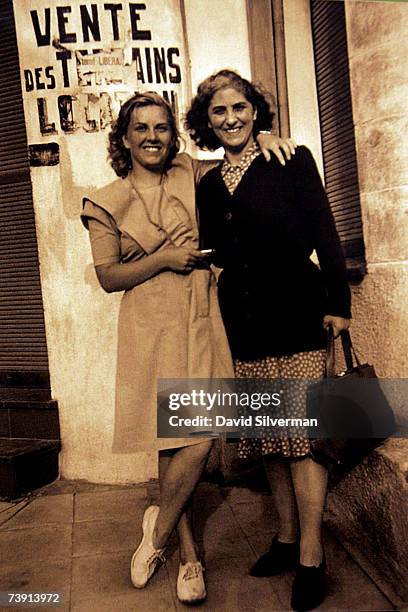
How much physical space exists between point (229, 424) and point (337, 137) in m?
1.07

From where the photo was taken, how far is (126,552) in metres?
1.97

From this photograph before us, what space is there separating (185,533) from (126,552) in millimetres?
317

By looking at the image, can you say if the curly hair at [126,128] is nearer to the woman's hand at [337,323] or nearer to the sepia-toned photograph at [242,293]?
the sepia-toned photograph at [242,293]

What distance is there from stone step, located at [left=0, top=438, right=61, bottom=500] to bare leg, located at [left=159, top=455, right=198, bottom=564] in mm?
971

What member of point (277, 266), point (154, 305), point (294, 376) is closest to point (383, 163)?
point (277, 266)

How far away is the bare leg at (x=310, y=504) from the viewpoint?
1668 millimetres

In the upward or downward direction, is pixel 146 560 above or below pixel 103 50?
below

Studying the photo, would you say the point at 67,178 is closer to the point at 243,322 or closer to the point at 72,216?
the point at 72,216

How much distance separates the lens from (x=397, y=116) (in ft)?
5.94

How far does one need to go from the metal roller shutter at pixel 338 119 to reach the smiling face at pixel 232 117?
1.62 ft

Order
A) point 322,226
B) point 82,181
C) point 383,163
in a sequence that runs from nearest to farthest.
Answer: point 322,226 → point 383,163 → point 82,181

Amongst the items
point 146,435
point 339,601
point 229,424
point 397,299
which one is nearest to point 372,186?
point 397,299

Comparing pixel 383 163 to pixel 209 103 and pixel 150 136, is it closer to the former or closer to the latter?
pixel 209 103

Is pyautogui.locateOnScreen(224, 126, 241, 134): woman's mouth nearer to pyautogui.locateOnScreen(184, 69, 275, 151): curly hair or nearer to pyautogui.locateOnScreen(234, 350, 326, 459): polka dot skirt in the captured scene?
pyautogui.locateOnScreen(184, 69, 275, 151): curly hair
